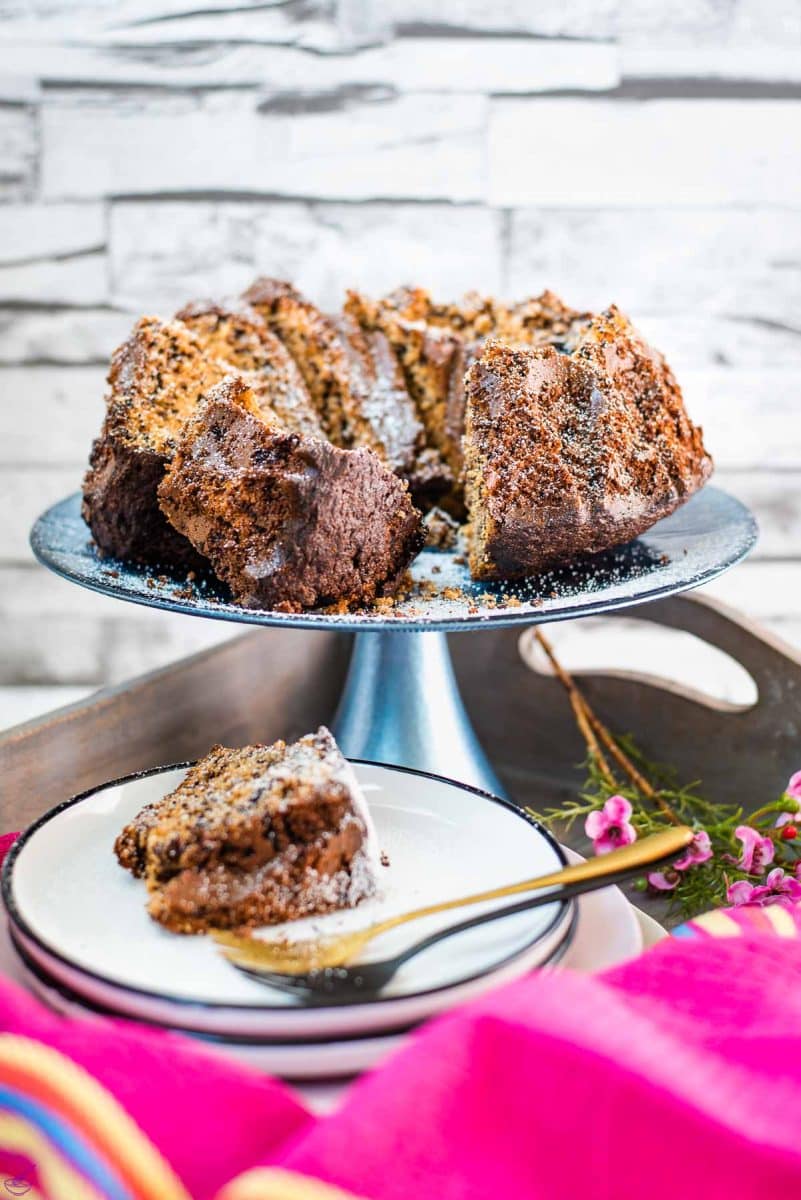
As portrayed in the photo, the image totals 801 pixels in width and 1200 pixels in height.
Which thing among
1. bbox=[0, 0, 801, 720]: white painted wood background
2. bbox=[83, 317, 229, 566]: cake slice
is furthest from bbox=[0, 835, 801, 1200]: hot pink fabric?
bbox=[0, 0, 801, 720]: white painted wood background

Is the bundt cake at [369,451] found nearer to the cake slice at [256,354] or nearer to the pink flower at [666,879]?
the cake slice at [256,354]

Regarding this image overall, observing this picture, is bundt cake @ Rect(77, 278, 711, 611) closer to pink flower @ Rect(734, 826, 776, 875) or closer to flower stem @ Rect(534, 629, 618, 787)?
flower stem @ Rect(534, 629, 618, 787)

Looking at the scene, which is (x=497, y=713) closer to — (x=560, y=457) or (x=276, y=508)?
(x=560, y=457)

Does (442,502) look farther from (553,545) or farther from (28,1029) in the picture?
(28,1029)

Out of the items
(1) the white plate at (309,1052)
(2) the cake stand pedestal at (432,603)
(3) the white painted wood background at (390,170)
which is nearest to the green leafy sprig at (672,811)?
(2) the cake stand pedestal at (432,603)

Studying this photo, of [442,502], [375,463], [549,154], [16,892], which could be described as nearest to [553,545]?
[375,463]

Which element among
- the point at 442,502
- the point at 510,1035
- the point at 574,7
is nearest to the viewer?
the point at 510,1035

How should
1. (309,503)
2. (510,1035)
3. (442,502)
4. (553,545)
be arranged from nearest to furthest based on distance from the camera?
(510,1035)
(309,503)
(553,545)
(442,502)
